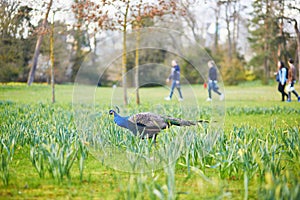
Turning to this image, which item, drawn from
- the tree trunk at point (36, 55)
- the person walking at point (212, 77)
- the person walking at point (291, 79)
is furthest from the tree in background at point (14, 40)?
the person walking at point (291, 79)

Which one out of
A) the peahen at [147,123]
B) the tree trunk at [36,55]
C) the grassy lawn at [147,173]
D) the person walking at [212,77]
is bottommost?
the grassy lawn at [147,173]

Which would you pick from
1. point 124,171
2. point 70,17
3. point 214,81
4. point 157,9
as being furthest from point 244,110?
point 124,171

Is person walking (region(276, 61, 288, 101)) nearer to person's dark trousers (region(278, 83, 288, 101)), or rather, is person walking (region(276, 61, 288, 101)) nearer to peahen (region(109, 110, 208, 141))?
person's dark trousers (region(278, 83, 288, 101))

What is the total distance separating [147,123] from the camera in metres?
3.94

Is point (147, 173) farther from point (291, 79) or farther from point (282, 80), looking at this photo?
point (282, 80)

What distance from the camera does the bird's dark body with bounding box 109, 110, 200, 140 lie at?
156 inches

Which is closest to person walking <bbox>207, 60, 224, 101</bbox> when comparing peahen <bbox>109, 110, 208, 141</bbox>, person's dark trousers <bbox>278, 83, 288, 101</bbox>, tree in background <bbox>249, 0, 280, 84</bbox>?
peahen <bbox>109, 110, 208, 141</bbox>

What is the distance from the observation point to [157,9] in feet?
25.8

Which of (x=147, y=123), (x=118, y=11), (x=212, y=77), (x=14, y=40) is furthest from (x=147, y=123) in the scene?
(x=14, y=40)

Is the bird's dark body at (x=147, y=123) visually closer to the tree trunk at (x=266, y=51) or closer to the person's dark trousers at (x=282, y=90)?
the person's dark trousers at (x=282, y=90)

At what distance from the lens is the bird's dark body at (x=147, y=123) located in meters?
3.96

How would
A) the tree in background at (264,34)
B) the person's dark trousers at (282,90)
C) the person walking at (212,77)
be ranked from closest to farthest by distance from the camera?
the person walking at (212,77) < the person's dark trousers at (282,90) < the tree in background at (264,34)

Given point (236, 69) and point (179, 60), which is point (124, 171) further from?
point (236, 69)

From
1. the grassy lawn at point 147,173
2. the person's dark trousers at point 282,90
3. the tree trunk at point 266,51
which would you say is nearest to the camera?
the grassy lawn at point 147,173
